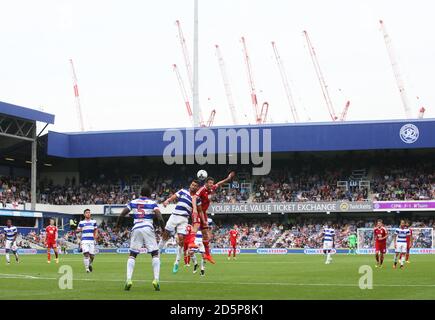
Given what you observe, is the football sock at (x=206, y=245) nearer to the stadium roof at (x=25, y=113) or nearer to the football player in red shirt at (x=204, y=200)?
the football player in red shirt at (x=204, y=200)

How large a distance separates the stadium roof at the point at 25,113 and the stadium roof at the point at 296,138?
5.09 meters

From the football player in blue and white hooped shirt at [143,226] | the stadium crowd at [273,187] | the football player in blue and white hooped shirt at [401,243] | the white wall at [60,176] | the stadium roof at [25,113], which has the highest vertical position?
the stadium roof at [25,113]

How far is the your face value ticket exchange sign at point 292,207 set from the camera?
79.2 meters

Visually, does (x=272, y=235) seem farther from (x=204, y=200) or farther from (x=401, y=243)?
(x=204, y=200)

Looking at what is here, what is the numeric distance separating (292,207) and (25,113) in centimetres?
2822

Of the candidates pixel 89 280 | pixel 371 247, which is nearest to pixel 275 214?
pixel 371 247

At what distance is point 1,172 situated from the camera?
86938 mm

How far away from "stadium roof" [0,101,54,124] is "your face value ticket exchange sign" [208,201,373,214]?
63.4 feet

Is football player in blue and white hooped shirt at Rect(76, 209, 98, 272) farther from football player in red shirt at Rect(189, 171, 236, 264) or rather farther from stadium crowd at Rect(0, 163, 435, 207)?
stadium crowd at Rect(0, 163, 435, 207)

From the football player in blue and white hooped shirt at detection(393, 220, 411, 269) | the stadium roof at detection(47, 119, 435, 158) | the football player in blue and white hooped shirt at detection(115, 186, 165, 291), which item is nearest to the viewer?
the football player in blue and white hooped shirt at detection(115, 186, 165, 291)

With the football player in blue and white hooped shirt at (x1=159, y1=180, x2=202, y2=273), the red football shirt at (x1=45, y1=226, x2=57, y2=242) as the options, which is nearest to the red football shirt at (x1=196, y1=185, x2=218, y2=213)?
the football player in blue and white hooped shirt at (x1=159, y1=180, x2=202, y2=273)

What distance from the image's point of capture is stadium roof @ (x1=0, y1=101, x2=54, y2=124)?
72.3 m

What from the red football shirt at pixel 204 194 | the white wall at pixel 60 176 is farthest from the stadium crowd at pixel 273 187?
the red football shirt at pixel 204 194
